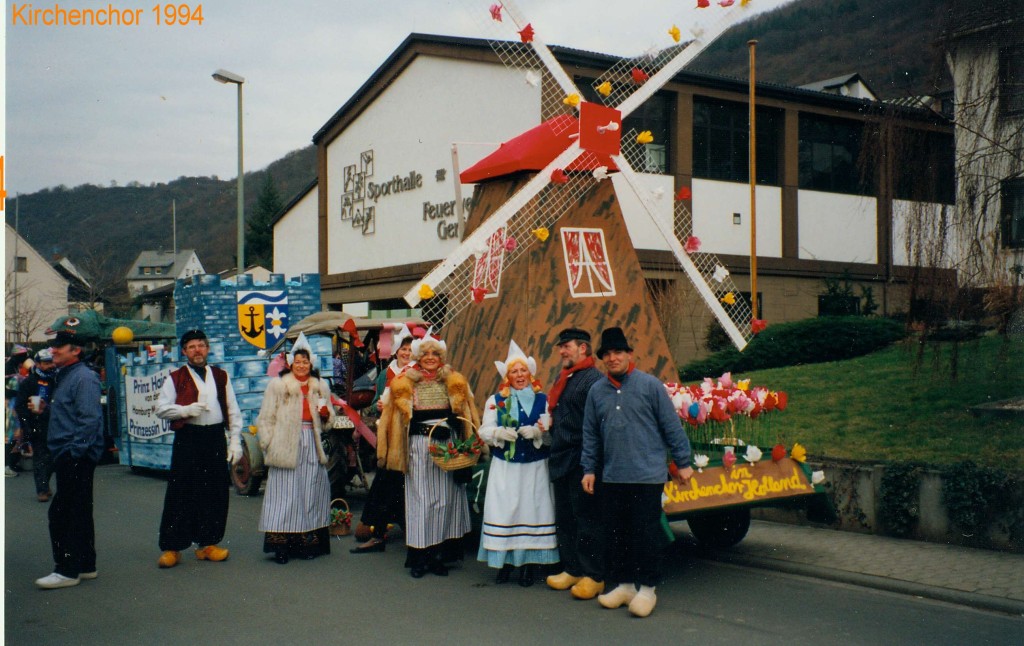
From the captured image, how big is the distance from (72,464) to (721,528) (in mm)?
5408

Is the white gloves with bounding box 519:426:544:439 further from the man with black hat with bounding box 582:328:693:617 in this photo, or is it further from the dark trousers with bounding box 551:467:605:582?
the man with black hat with bounding box 582:328:693:617

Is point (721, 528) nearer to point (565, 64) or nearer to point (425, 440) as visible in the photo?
point (425, 440)

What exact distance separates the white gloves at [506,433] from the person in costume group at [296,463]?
2178 mm

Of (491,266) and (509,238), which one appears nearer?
(509,238)

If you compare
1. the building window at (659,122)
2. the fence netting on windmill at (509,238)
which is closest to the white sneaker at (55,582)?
the fence netting on windmill at (509,238)

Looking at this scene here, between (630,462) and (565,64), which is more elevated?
(565,64)

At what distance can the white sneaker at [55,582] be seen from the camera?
7.43 m

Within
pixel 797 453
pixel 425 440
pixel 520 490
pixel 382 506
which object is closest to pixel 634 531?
pixel 520 490

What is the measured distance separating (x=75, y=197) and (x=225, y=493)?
282 centimetres

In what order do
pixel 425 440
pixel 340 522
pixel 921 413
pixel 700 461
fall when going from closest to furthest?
pixel 700 461
pixel 425 440
pixel 340 522
pixel 921 413

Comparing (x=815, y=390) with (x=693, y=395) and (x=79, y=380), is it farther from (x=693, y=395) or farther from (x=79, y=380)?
(x=79, y=380)

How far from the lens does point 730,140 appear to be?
24.0 m

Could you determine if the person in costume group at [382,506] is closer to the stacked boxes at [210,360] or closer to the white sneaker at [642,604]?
the white sneaker at [642,604]

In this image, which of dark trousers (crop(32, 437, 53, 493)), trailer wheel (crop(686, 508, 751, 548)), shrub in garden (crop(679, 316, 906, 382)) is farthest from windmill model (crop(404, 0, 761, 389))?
shrub in garden (crop(679, 316, 906, 382))
